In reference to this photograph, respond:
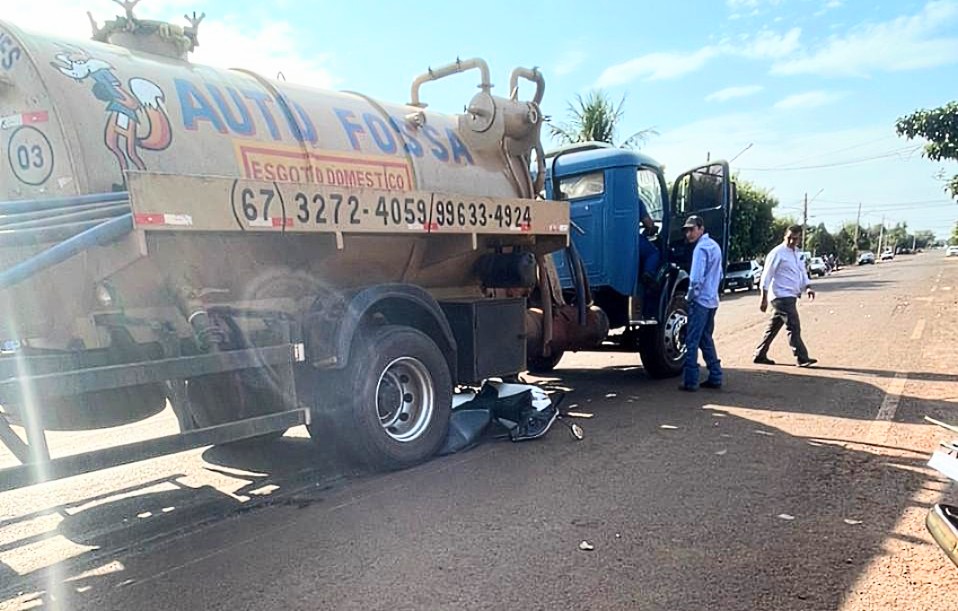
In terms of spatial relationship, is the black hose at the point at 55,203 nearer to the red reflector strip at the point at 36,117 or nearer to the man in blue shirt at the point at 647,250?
the red reflector strip at the point at 36,117

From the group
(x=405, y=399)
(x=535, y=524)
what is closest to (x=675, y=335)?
(x=405, y=399)

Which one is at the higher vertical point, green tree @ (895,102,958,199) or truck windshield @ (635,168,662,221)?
green tree @ (895,102,958,199)

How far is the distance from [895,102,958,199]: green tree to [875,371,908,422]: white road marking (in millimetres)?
8986

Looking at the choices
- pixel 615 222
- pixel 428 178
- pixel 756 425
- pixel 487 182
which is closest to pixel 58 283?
pixel 428 178

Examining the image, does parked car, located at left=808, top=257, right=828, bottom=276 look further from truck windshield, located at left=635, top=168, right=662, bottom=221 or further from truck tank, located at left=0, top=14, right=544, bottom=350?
truck tank, located at left=0, top=14, right=544, bottom=350

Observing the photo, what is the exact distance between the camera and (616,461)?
5203 millimetres

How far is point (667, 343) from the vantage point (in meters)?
8.59

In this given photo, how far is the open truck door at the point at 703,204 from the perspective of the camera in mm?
8766

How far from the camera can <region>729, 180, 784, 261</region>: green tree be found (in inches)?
1336

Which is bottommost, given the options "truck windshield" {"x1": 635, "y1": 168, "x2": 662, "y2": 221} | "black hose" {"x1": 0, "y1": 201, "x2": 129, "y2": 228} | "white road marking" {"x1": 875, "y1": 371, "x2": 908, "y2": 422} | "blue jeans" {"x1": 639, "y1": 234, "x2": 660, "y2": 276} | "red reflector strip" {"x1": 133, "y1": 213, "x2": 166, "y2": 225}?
"white road marking" {"x1": 875, "y1": 371, "x2": 908, "y2": 422}

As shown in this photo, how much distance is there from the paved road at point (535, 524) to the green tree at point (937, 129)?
11135 millimetres

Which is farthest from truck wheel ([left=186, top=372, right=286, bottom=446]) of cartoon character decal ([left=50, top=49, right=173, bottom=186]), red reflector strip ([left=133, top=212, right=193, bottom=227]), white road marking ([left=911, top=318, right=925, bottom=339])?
white road marking ([left=911, top=318, right=925, bottom=339])

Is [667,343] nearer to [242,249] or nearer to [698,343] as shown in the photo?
[698,343]

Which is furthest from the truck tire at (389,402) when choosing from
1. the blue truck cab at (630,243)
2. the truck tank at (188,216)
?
the blue truck cab at (630,243)
